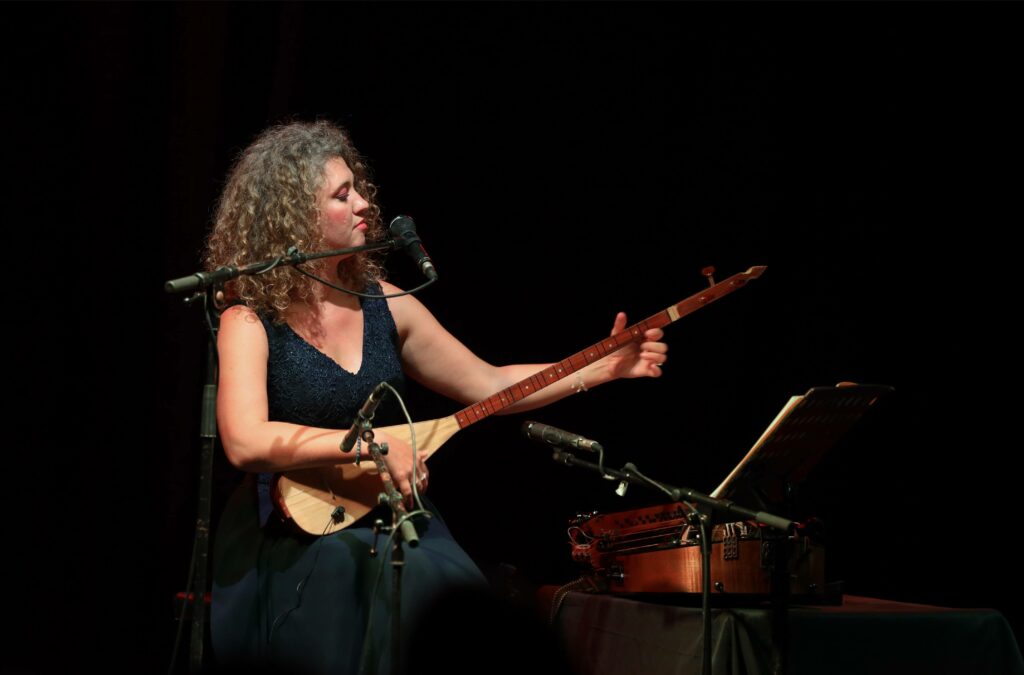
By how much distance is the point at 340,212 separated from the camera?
286 cm

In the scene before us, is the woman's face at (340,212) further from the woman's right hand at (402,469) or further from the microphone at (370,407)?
the microphone at (370,407)

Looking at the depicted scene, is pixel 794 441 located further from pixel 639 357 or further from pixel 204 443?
pixel 204 443

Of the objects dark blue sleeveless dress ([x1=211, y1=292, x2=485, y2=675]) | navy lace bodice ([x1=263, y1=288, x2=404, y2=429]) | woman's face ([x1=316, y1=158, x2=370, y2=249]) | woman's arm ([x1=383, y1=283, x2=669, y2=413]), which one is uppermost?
woman's face ([x1=316, y1=158, x2=370, y2=249])

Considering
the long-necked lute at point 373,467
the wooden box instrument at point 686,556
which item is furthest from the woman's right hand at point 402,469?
the wooden box instrument at point 686,556

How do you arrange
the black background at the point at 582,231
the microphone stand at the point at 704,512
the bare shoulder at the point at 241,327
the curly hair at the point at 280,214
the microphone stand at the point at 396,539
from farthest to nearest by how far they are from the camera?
1. the black background at the point at 582,231
2. the curly hair at the point at 280,214
3. the bare shoulder at the point at 241,327
4. the microphone stand at the point at 704,512
5. the microphone stand at the point at 396,539

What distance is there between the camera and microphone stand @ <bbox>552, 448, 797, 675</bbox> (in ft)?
7.14

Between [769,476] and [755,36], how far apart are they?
1932 millimetres

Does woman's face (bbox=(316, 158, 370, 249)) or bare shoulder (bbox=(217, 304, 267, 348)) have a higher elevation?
woman's face (bbox=(316, 158, 370, 249))

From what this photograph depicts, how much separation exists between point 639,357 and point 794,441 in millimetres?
624

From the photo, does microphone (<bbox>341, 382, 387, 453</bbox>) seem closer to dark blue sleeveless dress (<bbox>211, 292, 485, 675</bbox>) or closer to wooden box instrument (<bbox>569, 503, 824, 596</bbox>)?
dark blue sleeveless dress (<bbox>211, 292, 485, 675</bbox>)

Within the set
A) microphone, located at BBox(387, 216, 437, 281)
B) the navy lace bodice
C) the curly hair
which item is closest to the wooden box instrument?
the navy lace bodice

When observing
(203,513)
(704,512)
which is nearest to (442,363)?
(704,512)

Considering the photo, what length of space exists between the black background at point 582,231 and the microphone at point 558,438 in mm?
1344

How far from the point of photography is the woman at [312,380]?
2.39m
